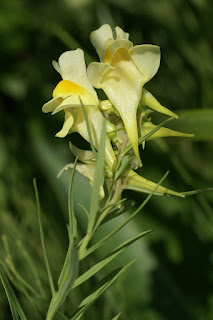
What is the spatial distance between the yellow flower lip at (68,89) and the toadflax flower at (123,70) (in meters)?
0.01

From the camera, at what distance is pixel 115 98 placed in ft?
1.28

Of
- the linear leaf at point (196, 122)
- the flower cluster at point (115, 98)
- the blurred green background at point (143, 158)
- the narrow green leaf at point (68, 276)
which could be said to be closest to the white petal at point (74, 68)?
the flower cluster at point (115, 98)

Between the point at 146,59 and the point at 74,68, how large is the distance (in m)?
0.06

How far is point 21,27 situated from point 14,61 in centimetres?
10

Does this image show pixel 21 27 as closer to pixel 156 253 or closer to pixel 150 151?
pixel 150 151

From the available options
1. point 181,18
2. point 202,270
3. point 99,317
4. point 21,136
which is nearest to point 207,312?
point 202,270

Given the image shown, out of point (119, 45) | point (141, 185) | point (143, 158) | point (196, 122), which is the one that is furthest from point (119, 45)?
point (143, 158)

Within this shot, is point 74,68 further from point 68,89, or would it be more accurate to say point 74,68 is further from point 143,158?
point 143,158

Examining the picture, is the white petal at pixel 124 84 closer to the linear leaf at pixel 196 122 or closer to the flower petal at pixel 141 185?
the flower petal at pixel 141 185

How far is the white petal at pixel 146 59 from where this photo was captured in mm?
384

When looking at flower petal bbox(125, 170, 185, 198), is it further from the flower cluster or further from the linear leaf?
the linear leaf

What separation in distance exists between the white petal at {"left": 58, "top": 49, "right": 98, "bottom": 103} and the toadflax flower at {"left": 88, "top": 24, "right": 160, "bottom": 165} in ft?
0.06

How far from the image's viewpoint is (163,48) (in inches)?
49.4

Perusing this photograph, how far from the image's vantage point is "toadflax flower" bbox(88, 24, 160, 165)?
1.25 feet
